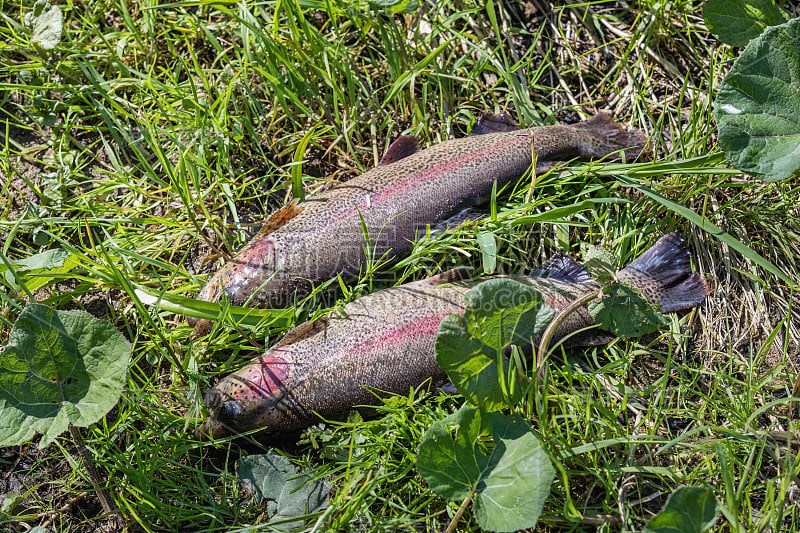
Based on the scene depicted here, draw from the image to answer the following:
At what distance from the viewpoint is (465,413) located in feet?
11.3

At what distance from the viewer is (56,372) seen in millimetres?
3428

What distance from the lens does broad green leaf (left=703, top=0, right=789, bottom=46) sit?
4.42 meters

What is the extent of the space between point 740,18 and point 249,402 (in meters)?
3.84

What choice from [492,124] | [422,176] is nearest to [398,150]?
[422,176]

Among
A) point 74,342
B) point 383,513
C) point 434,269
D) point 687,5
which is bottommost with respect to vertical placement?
point 383,513

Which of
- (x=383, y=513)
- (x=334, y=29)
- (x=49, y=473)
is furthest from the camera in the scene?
(x=334, y=29)

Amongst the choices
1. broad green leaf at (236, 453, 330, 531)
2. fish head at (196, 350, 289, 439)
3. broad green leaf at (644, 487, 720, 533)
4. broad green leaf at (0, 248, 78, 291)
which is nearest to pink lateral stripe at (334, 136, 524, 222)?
fish head at (196, 350, 289, 439)

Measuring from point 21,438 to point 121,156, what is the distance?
247 cm

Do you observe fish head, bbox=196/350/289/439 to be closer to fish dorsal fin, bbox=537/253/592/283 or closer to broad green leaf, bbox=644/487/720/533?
fish dorsal fin, bbox=537/253/592/283

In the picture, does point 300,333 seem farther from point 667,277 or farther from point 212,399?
point 667,277

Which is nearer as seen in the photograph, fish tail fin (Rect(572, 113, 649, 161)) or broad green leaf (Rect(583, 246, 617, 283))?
broad green leaf (Rect(583, 246, 617, 283))

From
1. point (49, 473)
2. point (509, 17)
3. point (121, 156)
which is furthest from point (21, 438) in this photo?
point (509, 17)

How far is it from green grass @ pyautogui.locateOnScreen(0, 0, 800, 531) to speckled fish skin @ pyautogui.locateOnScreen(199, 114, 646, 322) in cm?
17

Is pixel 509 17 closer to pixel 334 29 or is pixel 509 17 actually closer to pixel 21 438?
pixel 334 29
